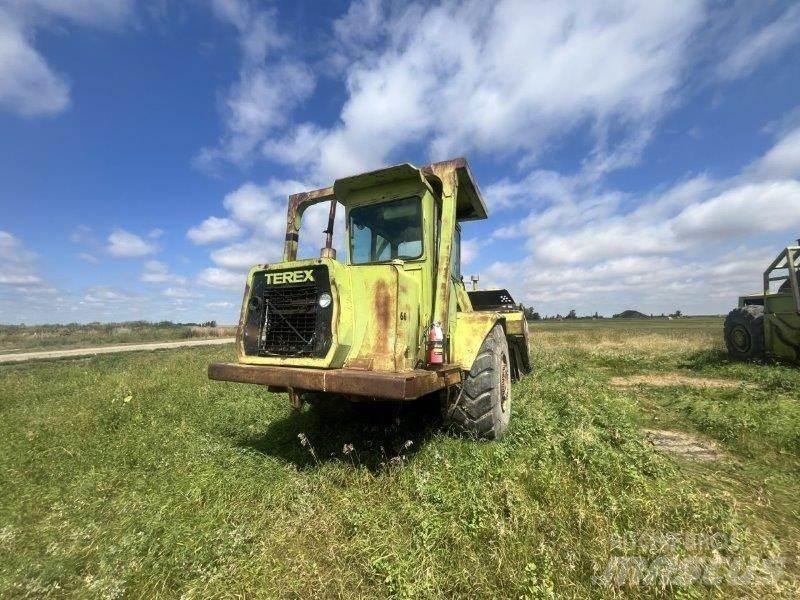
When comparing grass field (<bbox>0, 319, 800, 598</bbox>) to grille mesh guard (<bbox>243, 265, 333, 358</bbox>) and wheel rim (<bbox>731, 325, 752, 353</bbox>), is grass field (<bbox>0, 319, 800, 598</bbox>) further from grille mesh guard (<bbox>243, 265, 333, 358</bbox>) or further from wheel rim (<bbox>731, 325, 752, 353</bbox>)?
wheel rim (<bbox>731, 325, 752, 353</bbox>)

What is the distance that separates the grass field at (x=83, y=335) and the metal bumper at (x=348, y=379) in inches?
1310

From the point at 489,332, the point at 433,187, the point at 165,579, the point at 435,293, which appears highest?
the point at 433,187

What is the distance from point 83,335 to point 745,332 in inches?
2079

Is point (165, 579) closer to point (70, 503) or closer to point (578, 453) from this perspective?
point (70, 503)

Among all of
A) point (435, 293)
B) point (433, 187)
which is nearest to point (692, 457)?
point (435, 293)

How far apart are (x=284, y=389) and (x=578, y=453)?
282 centimetres

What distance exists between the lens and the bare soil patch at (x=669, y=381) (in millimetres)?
7914

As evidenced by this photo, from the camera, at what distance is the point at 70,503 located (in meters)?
3.60

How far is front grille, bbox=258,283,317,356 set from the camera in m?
3.59

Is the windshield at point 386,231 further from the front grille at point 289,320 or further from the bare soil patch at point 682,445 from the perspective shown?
the bare soil patch at point 682,445

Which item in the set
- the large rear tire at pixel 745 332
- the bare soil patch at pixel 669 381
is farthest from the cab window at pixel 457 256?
the large rear tire at pixel 745 332

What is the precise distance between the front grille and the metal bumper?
0.24 meters

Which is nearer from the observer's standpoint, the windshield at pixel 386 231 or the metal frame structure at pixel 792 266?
the windshield at pixel 386 231

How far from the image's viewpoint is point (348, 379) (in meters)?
3.06
